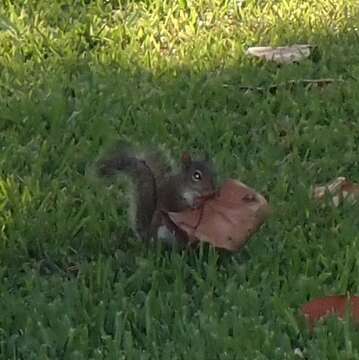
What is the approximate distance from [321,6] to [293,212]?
6.79 feet

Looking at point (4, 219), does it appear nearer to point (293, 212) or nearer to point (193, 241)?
point (193, 241)

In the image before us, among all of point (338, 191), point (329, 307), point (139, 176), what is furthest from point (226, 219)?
point (338, 191)

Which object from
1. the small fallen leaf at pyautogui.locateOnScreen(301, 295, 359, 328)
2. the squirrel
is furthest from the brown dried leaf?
the small fallen leaf at pyautogui.locateOnScreen(301, 295, 359, 328)

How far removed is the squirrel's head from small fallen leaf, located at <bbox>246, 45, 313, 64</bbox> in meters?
1.51

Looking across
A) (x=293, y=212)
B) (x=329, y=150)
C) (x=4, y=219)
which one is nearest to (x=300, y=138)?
(x=329, y=150)

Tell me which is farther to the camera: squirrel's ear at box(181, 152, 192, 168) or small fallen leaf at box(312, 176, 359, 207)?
small fallen leaf at box(312, 176, 359, 207)

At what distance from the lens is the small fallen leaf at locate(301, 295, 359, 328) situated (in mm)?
2916

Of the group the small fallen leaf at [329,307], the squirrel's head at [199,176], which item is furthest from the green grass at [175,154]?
the squirrel's head at [199,176]

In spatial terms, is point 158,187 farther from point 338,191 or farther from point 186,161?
point 338,191

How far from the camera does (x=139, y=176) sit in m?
3.24

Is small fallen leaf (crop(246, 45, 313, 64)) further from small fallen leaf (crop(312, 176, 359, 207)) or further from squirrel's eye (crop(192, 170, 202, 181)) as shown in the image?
squirrel's eye (crop(192, 170, 202, 181))

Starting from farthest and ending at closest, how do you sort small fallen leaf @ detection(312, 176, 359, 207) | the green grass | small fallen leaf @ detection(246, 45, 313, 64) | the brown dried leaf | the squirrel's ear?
small fallen leaf @ detection(246, 45, 313, 64) → small fallen leaf @ detection(312, 176, 359, 207) → the squirrel's ear → the brown dried leaf → the green grass

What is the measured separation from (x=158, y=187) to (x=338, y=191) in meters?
0.63

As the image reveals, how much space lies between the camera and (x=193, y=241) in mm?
3219
